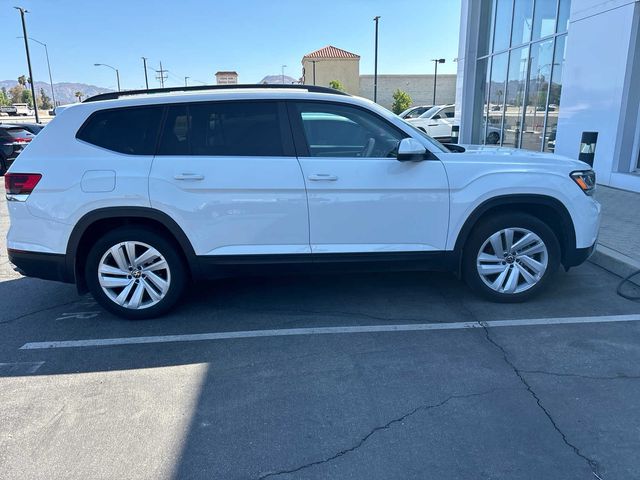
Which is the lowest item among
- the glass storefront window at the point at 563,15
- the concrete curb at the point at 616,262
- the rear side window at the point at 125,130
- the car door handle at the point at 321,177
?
the concrete curb at the point at 616,262

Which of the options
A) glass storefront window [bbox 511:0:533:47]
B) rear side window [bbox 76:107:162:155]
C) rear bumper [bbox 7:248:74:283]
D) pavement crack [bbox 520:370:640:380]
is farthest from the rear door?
glass storefront window [bbox 511:0:533:47]

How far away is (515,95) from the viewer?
46.4 ft

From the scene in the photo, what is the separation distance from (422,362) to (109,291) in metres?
2.65

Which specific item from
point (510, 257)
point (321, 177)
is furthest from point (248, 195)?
point (510, 257)

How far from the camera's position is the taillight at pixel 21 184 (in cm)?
407

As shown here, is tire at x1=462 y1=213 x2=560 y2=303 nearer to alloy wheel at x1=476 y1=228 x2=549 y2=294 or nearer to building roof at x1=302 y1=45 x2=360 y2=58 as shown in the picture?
alloy wheel at x1=476 y1=228 x2=549 y2=294

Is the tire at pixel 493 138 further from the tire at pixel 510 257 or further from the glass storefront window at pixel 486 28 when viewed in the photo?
the tire at pixel 510 257

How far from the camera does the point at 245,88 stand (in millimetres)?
4527

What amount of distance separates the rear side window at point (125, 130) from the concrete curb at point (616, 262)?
469 centimetres

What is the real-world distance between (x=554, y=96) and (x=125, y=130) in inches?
422

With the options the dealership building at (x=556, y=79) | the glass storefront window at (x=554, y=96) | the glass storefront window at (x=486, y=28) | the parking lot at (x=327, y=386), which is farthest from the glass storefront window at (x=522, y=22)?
the parking lot at (x=327, y=386)

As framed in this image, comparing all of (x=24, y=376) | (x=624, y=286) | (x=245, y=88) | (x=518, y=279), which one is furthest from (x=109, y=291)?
(x=624, y=286)

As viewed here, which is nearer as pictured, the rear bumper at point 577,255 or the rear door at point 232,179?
the rear door at point 232,179

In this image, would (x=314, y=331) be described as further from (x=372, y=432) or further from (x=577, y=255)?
(x=577, y=255)
